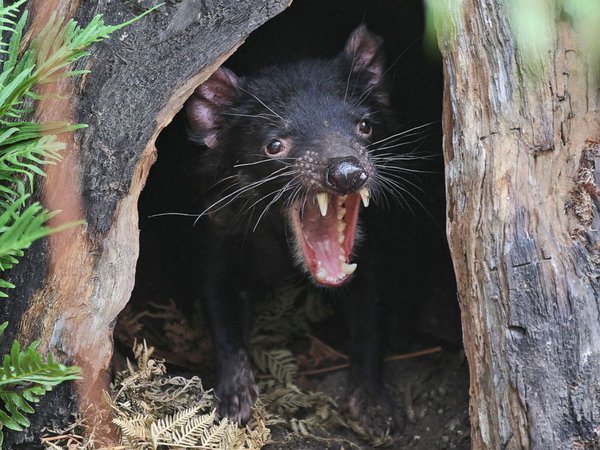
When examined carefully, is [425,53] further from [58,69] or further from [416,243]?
[58,69]

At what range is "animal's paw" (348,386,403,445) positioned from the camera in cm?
457

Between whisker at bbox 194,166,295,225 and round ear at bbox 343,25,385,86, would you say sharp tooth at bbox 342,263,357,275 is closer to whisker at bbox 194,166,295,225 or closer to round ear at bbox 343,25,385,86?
whisker at bbox 194,166,295,225

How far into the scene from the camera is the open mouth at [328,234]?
4.32 meters

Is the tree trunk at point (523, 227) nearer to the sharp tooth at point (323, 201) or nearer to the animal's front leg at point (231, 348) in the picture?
the sharp tooth at point (323, 201)

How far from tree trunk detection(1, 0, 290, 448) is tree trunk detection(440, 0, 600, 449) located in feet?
2.60

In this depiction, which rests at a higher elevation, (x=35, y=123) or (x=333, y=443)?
(x=35, y=123)

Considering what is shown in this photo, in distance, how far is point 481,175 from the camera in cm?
326

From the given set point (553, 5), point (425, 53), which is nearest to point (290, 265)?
point (425, 53)

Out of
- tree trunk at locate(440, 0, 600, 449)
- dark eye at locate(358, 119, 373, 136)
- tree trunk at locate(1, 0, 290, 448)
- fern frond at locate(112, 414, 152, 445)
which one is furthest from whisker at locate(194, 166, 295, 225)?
fern frond at locate(112, 414, 152, 445)

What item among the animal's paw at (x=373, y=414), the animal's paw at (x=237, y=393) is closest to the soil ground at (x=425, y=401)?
the animal's paw at (x=373, y=414)

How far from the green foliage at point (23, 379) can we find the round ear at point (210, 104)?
5.29 feet

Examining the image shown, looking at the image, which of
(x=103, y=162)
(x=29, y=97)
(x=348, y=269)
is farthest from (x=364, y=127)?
(x=29, y=97)

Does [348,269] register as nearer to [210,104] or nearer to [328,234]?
[328,234]

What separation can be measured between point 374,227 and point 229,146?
958 mm
